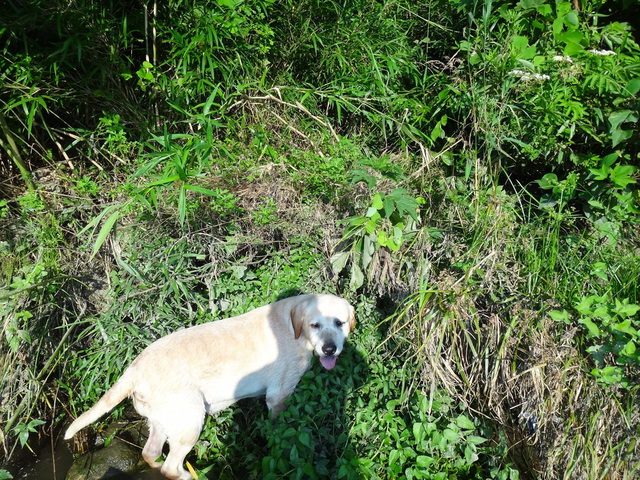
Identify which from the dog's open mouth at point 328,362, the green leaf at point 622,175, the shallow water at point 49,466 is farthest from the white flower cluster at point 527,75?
the shallow water at point 49,466

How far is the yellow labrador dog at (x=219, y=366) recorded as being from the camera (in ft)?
9.34

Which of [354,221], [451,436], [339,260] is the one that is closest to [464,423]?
[451,436]

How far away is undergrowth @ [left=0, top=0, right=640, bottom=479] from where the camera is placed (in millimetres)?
2761

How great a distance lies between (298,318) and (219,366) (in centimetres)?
61

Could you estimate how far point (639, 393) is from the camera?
245 cm

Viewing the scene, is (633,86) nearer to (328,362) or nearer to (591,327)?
(591,327)

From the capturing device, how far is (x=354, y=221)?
3.15 m

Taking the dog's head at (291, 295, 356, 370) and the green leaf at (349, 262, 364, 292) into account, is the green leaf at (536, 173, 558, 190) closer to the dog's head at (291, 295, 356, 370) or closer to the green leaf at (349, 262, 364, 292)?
the green leaf at (349, 262, 364, 292)

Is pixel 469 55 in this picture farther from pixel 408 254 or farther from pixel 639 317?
pixel 639 317

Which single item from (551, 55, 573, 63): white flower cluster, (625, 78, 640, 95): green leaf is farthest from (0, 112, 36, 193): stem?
(625, 78, 640, 95): green leaf

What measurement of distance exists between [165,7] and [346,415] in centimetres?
346

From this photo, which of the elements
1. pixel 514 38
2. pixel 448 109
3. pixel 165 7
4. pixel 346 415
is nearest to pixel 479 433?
pixel 346 415

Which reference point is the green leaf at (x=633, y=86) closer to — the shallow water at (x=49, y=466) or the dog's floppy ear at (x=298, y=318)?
the dog's floppy ear at (x=298, y=318)

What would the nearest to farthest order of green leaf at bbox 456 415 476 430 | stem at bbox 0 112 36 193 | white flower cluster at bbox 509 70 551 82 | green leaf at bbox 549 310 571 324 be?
1. green leaf at bbox 549 310 571 324
2. green leaf at bbox 456 415 476 430
3. white flower cluster at bbox 509 70 551 82
4. stem at bbox 0 112 36 193
